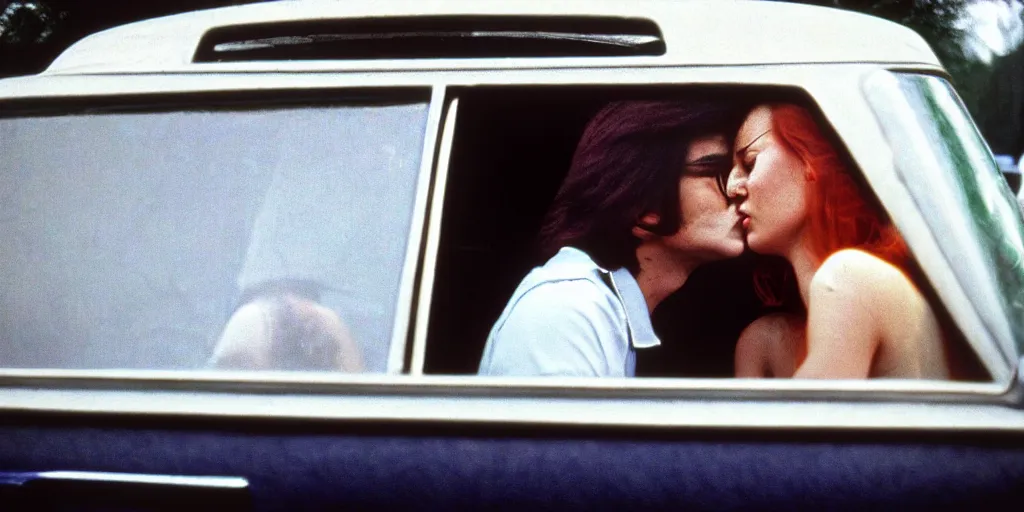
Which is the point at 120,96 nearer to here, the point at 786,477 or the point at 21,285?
the point at 21,285

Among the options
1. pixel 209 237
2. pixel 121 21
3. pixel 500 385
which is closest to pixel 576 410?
pixel 500 385

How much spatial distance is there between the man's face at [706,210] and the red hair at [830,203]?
162mm

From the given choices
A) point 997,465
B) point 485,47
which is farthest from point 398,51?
point 997,465

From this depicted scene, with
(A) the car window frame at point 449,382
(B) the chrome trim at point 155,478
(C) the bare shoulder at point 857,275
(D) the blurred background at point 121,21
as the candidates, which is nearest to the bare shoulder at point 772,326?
(C) the bare shoulder at point 857,275

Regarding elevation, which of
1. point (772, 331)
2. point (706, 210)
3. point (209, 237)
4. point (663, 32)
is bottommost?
point (772, 331)

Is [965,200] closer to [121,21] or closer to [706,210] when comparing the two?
[706,210]

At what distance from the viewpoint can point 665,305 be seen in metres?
2.48

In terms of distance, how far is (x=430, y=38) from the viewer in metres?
2.38

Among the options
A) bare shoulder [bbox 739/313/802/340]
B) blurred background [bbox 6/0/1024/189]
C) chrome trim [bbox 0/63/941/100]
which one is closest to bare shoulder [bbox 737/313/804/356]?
bare shoulder [bbox 739/313/802/340]

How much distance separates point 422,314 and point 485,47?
2.72 feet

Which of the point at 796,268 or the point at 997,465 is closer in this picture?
the point at 997,465

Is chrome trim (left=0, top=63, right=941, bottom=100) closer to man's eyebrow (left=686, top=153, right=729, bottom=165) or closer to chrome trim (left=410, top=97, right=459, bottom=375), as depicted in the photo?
chrome trim (left=410, top=97, right=459, bottom=375)

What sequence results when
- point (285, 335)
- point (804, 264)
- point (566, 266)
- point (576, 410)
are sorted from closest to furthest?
point (576, 410), point (285, 335), point (804, 264), point (566, 266)

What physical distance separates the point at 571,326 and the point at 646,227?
421mm
